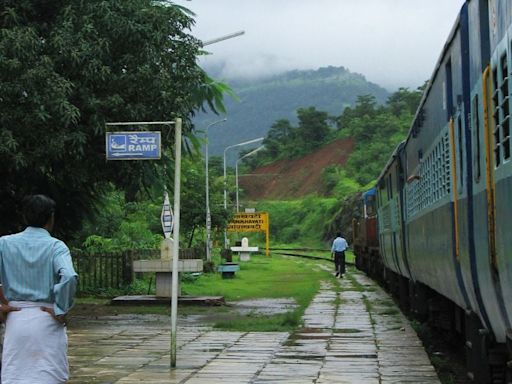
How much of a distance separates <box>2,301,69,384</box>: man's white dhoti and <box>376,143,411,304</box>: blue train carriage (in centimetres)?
1039

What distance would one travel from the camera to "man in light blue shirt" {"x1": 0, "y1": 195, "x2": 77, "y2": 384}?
5180mm

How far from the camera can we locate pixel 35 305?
5234 mm

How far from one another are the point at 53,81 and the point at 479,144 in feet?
28.3

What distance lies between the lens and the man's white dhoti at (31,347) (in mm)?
5168

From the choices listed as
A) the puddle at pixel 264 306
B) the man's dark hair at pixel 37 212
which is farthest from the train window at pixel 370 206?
the man's dark hair at pixel 37 212

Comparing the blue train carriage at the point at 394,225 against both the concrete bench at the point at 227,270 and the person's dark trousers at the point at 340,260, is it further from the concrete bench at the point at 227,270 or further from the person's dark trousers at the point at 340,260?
the person's dark trousers at the point at 340,260

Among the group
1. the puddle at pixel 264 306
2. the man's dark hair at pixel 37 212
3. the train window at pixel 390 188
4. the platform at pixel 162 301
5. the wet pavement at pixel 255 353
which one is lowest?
the wet pavement at pixel 255 353

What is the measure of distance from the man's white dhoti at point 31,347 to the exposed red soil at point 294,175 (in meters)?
89.0

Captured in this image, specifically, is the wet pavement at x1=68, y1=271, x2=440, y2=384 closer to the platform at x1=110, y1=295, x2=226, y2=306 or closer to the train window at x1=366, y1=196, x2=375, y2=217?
the platform at x1=110, y1=295, x2=226, y2=306

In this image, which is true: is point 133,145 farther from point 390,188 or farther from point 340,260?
point 340,260

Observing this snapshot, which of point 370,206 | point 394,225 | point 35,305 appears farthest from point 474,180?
point 370,206

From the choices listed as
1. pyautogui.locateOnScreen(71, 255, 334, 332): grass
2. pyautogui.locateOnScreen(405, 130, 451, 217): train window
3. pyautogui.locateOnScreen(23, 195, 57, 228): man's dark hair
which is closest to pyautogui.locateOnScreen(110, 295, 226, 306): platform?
pyautogui.locateOnScreen(71, 255, 334, 332): grass

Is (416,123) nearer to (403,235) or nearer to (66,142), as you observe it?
(403,235)

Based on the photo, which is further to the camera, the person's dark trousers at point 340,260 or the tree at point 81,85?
the person's dark trousers at point 340,260
